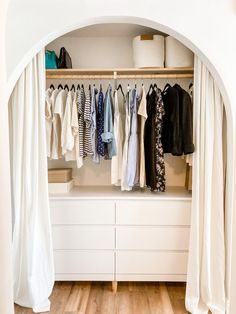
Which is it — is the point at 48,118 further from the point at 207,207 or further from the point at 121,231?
the point at 207,207

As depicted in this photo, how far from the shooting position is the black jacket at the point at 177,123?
92.2 inches

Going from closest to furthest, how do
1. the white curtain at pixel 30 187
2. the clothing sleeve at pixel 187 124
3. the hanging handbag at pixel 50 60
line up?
the white curtain at pixel 30 187
the clothing sleeve at pixel 187 124
the hanging handbag at pixel 50 60

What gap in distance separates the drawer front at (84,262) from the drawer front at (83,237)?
64 millimetres

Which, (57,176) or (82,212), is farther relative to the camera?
(57,176)

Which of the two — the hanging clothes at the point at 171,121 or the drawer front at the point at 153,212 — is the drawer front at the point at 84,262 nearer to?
the drawer front at the point at 153,212

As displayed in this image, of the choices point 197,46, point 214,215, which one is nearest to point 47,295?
point 214,215

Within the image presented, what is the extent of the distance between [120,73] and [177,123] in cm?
80

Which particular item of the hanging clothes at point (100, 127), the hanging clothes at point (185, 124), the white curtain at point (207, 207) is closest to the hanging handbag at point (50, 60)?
the hanging clothes at point (100, 127)

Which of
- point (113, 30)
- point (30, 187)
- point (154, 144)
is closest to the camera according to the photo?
point (30, 187)

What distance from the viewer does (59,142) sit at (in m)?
2.62

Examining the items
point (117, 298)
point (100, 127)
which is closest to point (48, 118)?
point (100, 127)

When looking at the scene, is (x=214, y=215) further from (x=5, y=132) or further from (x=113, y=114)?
(x=5, y=132)

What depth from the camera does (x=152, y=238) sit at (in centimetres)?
254

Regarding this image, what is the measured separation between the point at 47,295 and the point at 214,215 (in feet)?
4.98
